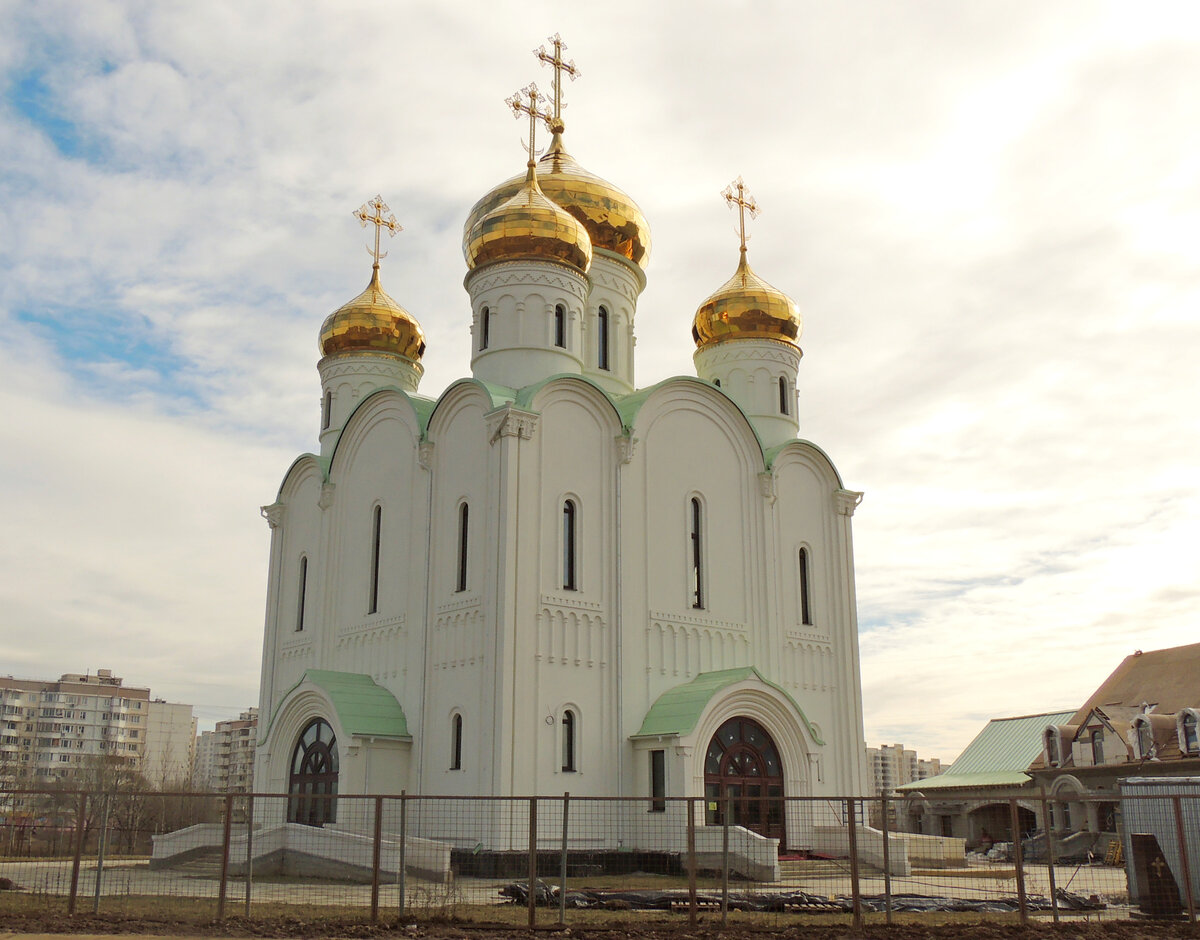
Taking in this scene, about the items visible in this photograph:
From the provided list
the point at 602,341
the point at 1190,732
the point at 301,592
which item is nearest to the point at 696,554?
the point at 602,341

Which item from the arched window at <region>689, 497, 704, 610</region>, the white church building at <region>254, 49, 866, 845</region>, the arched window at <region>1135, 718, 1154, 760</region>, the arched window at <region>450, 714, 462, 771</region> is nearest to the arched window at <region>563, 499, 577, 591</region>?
the white church building at <region>254, 49, 866, 845</region>

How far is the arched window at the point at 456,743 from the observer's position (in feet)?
58.1

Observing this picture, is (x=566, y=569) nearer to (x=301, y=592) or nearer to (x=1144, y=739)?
(x=301, y=592)

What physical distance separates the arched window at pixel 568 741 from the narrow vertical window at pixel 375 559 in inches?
184

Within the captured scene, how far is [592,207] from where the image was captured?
76.1ft

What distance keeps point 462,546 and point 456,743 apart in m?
3.13

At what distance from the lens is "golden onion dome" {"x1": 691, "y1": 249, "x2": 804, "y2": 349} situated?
24531 millimetres

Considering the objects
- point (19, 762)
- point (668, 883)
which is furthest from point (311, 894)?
point (19, 762)

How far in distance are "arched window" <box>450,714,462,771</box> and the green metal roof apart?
20743 millimetres

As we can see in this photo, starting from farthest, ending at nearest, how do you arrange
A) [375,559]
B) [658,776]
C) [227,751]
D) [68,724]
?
[227,751], [68,724], [375,559], [658,776]

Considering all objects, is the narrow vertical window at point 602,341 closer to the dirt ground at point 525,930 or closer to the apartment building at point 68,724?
the dirt ground at point 525,930

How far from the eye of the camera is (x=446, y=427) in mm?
19781

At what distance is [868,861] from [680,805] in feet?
10.1

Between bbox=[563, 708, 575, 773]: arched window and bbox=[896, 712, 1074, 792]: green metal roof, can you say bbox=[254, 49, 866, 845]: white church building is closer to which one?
bbox=[563, 708, 575, 773]: arched window
